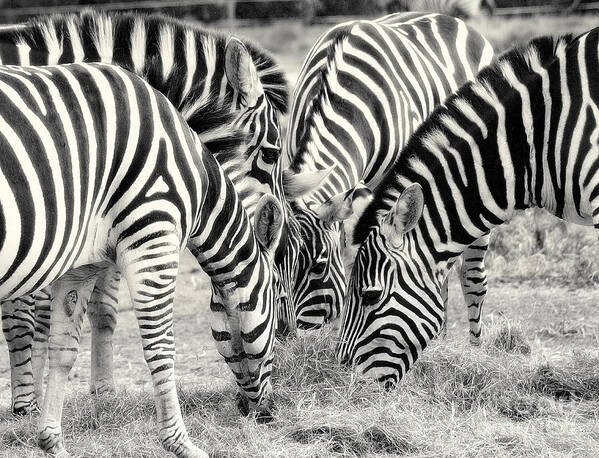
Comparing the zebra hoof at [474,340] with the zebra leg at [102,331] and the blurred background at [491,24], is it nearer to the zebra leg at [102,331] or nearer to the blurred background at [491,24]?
the blurred background at [491,24]

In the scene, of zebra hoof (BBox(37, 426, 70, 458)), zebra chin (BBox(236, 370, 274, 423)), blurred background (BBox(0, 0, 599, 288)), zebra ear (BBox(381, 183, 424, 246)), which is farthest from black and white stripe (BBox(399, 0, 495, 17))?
zebra hoof (BBox(37, 426, 70, 458))

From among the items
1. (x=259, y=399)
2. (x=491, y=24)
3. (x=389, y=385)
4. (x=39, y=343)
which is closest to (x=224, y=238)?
(x=259, y=399)

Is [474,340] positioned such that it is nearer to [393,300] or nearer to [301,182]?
[393,300]

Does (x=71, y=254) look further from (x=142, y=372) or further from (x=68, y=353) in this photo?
(x=142, y=372)

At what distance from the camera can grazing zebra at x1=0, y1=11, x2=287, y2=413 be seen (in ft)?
16.9

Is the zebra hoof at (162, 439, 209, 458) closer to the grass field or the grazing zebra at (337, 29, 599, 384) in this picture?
the grass field

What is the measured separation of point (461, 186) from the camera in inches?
216

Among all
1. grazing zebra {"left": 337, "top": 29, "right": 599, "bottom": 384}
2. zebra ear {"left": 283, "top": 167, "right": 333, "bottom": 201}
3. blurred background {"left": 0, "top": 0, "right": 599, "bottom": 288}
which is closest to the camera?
grazing zebra {"left": 337, "top": 29, "right": 599, "bottom": 384}

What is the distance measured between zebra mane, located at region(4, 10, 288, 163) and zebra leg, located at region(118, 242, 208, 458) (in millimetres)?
992

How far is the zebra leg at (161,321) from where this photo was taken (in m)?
4.28

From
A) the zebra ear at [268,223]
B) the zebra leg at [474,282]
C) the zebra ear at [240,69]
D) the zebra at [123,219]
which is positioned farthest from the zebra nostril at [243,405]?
the zebra leg at [474,282]

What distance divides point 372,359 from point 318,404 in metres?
0.43

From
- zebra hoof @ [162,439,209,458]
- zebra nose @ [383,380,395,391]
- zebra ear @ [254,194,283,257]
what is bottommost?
zebra nose @ [383,380,395,391]

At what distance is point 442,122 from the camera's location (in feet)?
18.2
